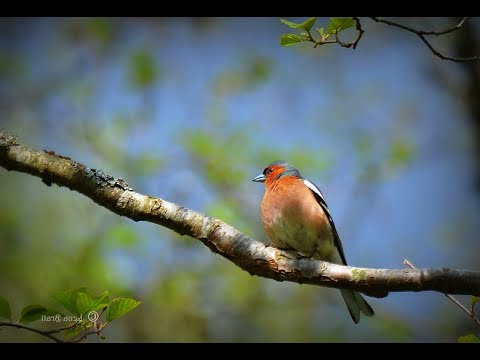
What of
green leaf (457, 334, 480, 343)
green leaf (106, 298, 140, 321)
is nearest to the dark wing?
green leaf (457, 334, 480, 343)

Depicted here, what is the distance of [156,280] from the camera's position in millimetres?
6793

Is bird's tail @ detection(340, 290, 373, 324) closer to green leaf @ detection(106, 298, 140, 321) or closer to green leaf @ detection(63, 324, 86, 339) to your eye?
green leaf @ detection(106, 298, 140, 321)

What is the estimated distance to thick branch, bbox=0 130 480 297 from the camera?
280cm

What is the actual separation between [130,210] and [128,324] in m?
4.14

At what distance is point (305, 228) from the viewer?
13.1 ft

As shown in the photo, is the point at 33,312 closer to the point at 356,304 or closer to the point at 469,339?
the point at 469,339

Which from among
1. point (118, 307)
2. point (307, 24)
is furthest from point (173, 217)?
point (307, 24)

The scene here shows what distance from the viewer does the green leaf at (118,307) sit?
2.48 meters

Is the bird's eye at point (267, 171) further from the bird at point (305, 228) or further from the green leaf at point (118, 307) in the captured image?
the green leaf at point (118, 307)

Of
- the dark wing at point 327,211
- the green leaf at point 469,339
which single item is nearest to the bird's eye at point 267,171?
the dark wing at point 327,211

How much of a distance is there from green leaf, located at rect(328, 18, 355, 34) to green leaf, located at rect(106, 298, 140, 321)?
169 cm

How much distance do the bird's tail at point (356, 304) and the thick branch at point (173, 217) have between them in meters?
1.19
